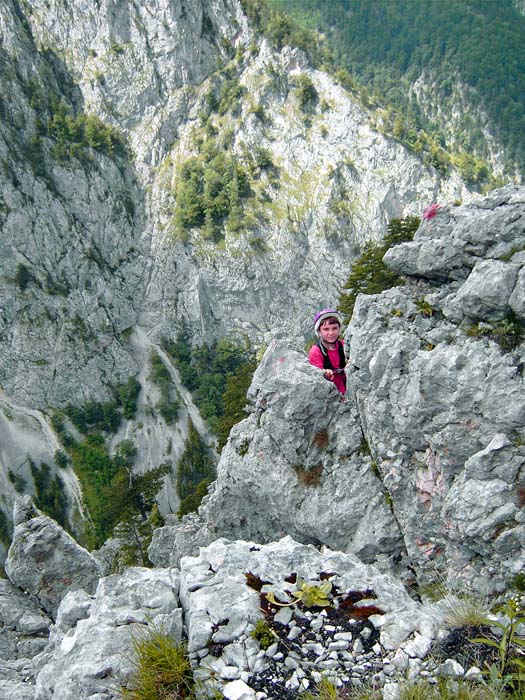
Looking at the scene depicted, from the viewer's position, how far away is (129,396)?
97438 millimetres

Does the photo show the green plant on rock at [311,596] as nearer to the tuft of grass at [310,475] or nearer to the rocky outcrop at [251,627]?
the rocky outcrop at [251,627]

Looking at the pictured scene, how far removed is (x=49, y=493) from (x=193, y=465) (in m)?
25.0

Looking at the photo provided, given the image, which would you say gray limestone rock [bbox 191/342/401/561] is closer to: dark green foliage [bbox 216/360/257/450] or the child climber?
the child climber

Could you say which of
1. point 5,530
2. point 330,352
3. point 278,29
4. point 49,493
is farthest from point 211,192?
point 330,352

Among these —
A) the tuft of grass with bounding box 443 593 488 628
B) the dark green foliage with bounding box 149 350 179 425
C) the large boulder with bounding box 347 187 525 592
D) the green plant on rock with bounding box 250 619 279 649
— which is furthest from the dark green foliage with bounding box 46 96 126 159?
the tuft of grass with bounding box 443 593 488 628

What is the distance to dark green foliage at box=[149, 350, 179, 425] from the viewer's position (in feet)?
312

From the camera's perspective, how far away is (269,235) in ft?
332

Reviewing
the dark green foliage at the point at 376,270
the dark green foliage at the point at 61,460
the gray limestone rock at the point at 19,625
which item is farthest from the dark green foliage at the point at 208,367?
the gray limestone rock at the point at 19,625

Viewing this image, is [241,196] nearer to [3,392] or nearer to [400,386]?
[3,392]

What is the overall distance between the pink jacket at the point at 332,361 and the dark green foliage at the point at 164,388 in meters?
81.3

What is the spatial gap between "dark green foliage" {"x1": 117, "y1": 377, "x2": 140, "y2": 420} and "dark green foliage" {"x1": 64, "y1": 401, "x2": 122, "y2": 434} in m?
1.95

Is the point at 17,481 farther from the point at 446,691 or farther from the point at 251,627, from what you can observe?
the point at 446,691

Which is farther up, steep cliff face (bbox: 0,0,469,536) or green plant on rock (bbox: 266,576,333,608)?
steep cliff face (bbox: 0,0,469,536)

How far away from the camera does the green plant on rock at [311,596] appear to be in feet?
25.3
